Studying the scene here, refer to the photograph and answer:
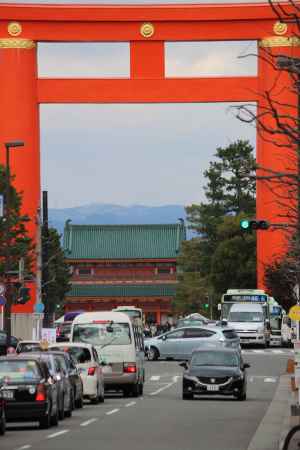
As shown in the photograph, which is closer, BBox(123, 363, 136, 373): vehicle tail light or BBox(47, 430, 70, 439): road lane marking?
BBox(47, 430, 70, 439): road lane marking

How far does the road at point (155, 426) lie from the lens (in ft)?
74.8

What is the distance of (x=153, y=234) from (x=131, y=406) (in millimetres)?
104399

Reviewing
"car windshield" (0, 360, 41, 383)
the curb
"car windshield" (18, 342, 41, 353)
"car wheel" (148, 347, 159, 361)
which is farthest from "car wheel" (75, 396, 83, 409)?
"car wheel" (148, 347, 159, 361)

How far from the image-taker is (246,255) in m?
104

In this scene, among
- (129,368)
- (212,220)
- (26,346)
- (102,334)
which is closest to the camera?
(129,368)

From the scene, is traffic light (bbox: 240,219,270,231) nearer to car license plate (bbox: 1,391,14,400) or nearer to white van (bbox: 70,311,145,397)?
white van (bbox: 70,311,145,397)

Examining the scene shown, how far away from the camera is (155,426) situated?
88.6ft

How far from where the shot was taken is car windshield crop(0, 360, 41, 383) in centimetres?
2573

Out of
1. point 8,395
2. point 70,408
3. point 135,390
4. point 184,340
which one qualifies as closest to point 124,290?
point 184,340

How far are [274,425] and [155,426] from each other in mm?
2258

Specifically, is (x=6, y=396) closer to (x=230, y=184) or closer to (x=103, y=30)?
(x=103, y=30)

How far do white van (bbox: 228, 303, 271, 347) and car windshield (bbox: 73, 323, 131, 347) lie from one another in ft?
110

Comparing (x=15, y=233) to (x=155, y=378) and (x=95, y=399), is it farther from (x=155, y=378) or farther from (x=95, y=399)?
(x=95, y=399)

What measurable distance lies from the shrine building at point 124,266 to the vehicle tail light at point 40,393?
331 ft
